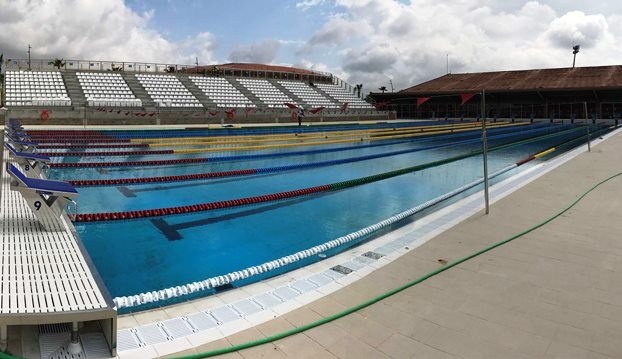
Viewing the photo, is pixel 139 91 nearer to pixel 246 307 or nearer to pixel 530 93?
pixel 246 307

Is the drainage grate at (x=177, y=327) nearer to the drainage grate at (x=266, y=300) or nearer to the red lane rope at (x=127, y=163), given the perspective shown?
the drainage grate at (x=266, y=300)

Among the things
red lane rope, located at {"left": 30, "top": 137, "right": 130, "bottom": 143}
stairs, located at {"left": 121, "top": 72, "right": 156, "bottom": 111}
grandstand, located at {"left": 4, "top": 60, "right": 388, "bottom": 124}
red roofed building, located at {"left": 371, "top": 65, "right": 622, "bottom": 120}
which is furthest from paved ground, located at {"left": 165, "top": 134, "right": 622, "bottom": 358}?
stairs, located at {"left": 121, "top": 72, "right": 156, "bottom": 111}

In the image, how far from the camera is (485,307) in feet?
8.34

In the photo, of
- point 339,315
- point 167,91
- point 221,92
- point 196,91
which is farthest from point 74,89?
point 339,315

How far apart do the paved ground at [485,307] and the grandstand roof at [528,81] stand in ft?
85.8

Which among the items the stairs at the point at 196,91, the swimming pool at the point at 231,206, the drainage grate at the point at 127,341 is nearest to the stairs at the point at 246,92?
the stairs at the point at 196,91

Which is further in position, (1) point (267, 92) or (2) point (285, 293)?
(1) point (267, 92)

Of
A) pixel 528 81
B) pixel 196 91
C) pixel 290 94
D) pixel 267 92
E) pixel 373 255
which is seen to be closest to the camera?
pixel 373 255

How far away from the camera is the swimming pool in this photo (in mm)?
3842

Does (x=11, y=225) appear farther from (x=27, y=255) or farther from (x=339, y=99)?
(x=339, y=99)

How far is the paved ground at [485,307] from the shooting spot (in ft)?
6.98

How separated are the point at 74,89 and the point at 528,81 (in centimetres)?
3118

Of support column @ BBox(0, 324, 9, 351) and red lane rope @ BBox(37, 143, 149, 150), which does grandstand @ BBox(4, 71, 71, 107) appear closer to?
red lane rope @ BBox(37, 143, 149, 150)

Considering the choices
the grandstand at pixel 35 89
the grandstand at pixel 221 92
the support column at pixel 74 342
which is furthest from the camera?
the grandstand at pixel 221 92
